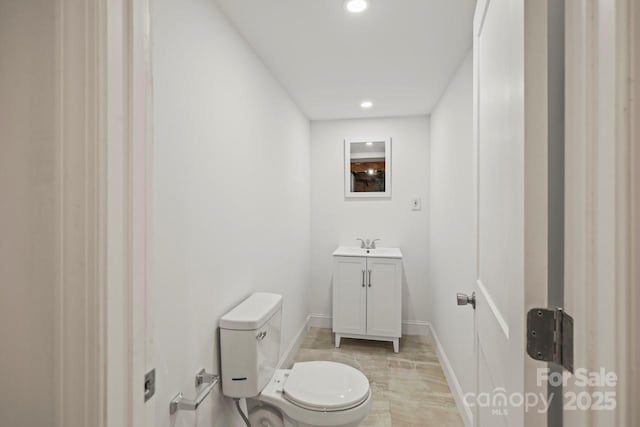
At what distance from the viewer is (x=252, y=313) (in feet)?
4.89

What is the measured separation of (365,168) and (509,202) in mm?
2700

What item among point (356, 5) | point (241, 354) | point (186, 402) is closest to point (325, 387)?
point (241, 354)

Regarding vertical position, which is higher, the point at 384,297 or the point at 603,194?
the point at 603,194

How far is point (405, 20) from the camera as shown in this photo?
1.56 m

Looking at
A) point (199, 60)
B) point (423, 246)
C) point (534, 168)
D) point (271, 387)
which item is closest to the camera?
point (534, 168)

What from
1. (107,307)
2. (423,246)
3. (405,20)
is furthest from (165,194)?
(423,246)

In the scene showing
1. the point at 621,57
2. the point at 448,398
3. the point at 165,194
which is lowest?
the point at 448,398

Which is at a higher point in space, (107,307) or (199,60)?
(199,60)

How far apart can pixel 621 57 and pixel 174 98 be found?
47.5 inches

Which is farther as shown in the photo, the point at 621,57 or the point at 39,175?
the point at 39,175

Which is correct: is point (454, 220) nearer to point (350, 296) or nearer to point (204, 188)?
point (350, 296)

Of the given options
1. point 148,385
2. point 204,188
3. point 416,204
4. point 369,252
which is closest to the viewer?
point 148,385

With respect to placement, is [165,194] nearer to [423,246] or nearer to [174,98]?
[174,98]

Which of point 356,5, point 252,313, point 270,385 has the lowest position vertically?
point 270,385
